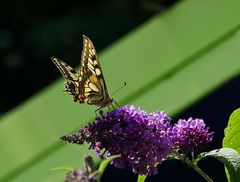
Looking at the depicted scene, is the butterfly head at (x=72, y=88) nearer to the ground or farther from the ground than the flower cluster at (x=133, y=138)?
farther from the ground

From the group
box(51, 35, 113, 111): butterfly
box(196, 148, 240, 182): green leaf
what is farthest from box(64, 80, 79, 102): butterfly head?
box(196, 148, 240, 182): green leaf

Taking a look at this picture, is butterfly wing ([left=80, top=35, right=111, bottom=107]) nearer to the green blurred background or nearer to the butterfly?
the butterfly

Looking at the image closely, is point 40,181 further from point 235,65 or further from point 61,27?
point 61,27

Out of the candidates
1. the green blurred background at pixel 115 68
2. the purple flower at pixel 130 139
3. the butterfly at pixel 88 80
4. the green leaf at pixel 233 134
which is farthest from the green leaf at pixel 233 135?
the green blurred background at pixel 115 68

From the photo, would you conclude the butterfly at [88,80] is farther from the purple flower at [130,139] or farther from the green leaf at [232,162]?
the green leaf at [232,162]

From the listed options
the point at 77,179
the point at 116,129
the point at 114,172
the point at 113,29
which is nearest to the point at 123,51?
the point at 113,29
